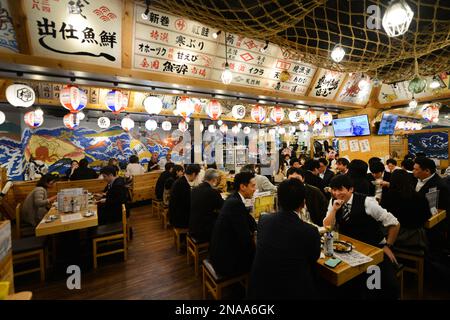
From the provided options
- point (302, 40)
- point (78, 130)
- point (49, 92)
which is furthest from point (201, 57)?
point (78, 130)

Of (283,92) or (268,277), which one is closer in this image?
(268,277)

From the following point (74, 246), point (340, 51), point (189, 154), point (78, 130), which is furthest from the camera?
point (189, 154)

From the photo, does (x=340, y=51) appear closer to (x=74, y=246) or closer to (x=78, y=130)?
(x=74, y=246)

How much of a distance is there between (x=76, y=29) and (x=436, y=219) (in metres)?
7.04

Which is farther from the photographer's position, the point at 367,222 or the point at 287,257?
the point at 367,222

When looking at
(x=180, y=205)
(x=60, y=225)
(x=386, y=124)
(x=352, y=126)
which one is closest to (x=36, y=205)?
(x=60, y=225)

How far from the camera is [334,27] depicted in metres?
3.61

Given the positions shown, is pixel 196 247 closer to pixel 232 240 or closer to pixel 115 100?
pixel 232 240

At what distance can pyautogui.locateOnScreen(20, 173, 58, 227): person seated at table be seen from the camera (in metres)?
4.49

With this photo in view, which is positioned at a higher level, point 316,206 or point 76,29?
point 76,29

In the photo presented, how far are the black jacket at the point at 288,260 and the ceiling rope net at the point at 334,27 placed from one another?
265 centimetres

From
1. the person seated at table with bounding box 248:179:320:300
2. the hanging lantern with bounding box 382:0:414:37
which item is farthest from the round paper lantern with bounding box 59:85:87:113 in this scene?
the hanging lantern with bounding box 382:0:414:37
